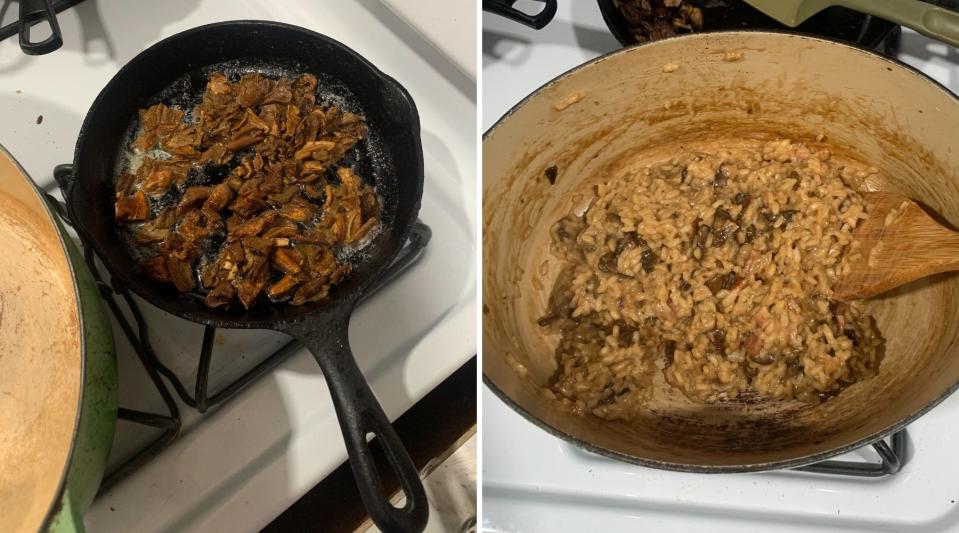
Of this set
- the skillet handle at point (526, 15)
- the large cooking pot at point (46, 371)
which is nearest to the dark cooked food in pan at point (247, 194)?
the large cooking pot at point (46, 371)

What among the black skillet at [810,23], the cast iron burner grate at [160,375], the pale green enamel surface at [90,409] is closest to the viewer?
the pale green enamel surface at [90,409]

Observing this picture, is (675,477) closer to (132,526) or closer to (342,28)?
(132,526)

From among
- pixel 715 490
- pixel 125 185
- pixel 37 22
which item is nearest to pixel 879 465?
pixel 715 490

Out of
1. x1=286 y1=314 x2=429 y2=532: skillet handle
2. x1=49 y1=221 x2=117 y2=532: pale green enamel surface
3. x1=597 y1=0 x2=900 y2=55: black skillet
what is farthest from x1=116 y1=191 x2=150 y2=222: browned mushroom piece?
x1=597 y1=0 x2=900 y2=55: black skillet

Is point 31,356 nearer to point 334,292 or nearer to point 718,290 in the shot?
point 334,292

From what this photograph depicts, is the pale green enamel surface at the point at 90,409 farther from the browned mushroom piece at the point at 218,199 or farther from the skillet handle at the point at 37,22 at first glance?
the skillet handle at the point at 37,22

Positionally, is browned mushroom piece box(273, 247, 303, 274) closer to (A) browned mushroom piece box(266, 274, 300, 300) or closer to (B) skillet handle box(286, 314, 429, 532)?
(A) browned mushroom piece box(266, 274, 300, 300)
